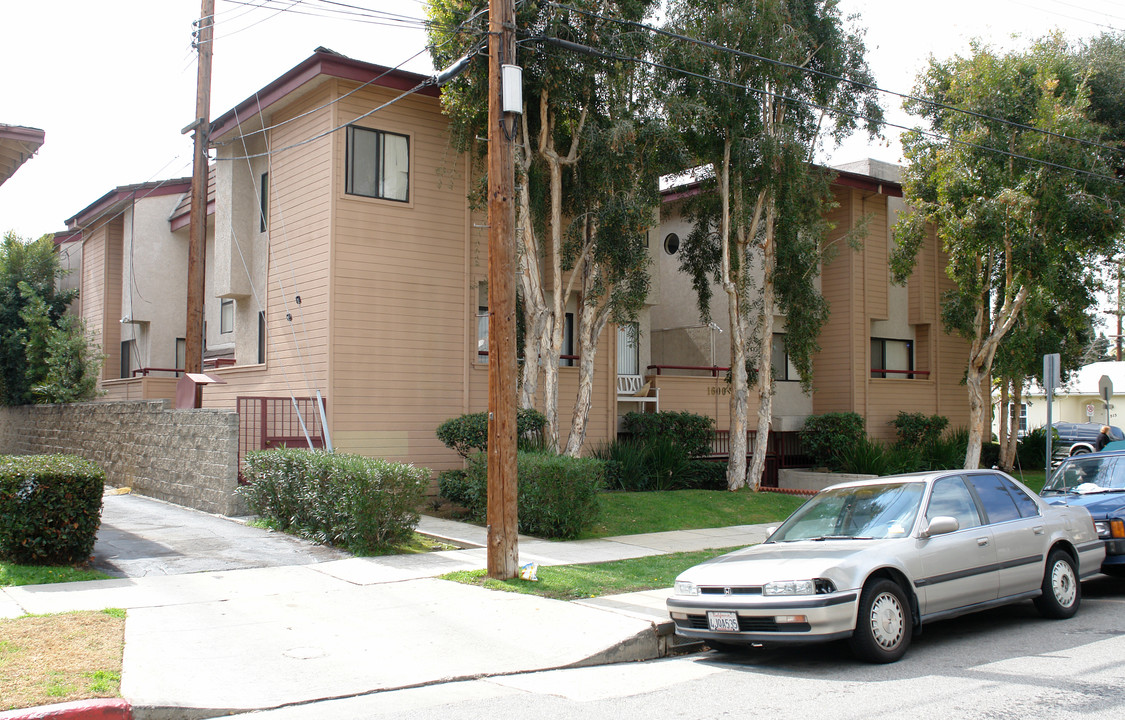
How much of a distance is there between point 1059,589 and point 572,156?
10.8m

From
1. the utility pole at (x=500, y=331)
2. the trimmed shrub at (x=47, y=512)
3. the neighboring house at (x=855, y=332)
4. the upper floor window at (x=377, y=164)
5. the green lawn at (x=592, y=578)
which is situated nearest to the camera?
the green lawn at (x=592, y=578)

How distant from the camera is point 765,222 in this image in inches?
773

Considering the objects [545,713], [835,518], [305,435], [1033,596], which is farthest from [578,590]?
[305,435]

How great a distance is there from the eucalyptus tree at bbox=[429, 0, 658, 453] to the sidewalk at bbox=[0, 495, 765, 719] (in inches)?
229

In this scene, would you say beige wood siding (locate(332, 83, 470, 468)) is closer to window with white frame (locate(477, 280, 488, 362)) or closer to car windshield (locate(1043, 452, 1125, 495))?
window with white frame (locate(477, 280, 488, 362))

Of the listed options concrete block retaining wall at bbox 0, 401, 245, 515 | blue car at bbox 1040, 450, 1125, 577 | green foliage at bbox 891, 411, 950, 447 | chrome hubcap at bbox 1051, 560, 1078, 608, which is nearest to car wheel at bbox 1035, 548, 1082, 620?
chrome hubcap at bbox 1051, 560, 1078, 608

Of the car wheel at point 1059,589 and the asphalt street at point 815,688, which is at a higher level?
the car wheel at point 1059,589

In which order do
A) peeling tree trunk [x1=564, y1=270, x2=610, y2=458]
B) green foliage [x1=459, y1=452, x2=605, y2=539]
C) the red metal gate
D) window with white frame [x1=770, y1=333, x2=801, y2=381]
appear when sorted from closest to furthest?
green foliage [x1=459, y1=452, x2=605, y2=539]
the red metal gate
peeling tree trunk [x1=564, y1=270, x2=610, y2=458]
window with white frame [x1=770, y1=333, x2=801, y2=381]

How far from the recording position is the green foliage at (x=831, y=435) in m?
23.2

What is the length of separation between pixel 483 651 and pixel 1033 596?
17.1 feet

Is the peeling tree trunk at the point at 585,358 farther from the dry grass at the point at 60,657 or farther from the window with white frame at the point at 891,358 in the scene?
the window with white frame at the point at 891,358

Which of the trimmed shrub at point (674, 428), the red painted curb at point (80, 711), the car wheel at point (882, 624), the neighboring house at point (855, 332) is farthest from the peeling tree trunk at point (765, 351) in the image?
the red painted curb at point (80, 711)

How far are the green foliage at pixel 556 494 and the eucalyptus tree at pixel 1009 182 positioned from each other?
38.3ft

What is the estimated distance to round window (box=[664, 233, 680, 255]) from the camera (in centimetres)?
2516
